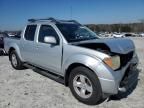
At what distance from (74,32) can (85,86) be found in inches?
69.1

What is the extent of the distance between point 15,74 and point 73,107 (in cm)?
364

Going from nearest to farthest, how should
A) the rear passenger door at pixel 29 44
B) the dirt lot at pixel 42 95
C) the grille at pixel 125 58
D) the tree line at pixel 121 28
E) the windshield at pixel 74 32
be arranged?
the grille at pixel 125 58 < the dirt lot at pixel 42 95 < the windshield at pixel 74 32 < the rear passenger door at pixel 29 44 < the tree line at pixel 121 28

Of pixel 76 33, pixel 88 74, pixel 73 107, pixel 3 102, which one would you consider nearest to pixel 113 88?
pixel 88 74

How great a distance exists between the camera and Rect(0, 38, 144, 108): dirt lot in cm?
475

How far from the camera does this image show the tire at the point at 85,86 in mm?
4453

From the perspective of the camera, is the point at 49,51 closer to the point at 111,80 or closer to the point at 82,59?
the point at 82,59

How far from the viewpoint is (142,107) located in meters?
4.55

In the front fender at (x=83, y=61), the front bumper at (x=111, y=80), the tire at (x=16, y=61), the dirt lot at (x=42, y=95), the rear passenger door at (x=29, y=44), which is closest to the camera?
the front bumper at (x=111, y=80)

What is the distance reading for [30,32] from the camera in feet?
23.1

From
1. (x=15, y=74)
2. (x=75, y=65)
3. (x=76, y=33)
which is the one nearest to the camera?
(x=75, y=65)

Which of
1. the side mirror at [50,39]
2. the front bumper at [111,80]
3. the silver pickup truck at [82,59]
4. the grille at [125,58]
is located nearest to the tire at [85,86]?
the silver pickup truck at [82,59]

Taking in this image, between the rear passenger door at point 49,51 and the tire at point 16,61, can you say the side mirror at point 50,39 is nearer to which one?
the rear passenger door at point 49,51

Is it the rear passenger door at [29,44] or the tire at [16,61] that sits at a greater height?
the rear passenger door at [29,44]

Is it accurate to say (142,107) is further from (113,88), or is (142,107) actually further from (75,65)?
(75,65)
